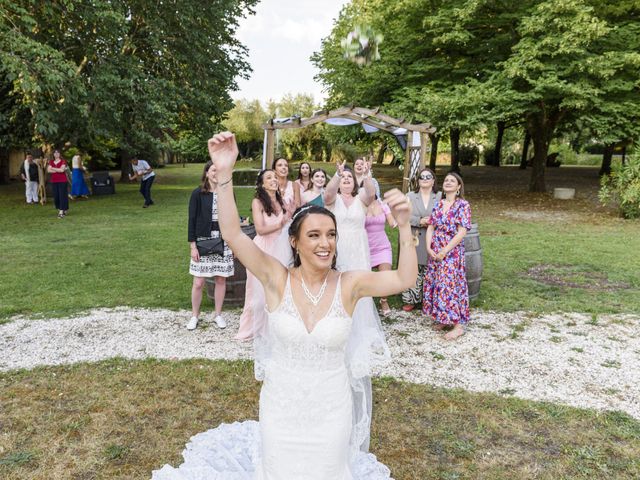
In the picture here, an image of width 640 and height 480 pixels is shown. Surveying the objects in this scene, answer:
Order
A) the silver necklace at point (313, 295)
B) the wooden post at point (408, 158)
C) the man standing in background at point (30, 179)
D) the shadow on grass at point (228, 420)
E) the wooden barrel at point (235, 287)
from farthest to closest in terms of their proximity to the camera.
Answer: the man standing in background at point (30, 179) < the wooden post at point (408, 158) < the wooden barrel at point (235, 287) < the shadow on grass at point (228, 420) < the silver necklace at point (313, 295)

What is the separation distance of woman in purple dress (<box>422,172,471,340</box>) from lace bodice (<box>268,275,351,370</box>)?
385 centimetres

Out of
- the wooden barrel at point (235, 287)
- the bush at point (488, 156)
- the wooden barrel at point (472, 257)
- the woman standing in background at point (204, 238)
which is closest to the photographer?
the woman standing in background at point (204, 238)

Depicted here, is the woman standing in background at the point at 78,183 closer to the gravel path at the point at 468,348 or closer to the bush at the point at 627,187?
the gravel path at the point at 468,348

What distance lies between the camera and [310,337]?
2.57 meters

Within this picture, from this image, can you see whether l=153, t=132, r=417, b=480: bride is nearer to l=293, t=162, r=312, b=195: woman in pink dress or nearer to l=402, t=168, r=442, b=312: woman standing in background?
l=402, t=168, r=442, b=312: woman standing in background

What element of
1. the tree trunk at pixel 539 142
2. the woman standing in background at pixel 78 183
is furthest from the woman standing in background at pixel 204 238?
the tree trunk at pixel 539 142

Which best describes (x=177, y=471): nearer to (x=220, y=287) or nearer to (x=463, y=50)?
(x=220, y=287)

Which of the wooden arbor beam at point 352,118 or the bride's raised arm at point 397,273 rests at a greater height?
the wooden arbor beam at point 352,118

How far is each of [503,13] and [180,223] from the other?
14.0 m

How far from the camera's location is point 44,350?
18.6 feet

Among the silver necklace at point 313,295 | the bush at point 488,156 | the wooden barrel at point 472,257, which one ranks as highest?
the bush at point 488,156

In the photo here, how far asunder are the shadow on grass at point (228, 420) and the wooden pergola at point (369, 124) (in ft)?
22.2

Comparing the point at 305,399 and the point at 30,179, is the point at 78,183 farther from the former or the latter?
the point at 305,399

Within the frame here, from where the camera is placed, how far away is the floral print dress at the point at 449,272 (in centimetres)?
615
